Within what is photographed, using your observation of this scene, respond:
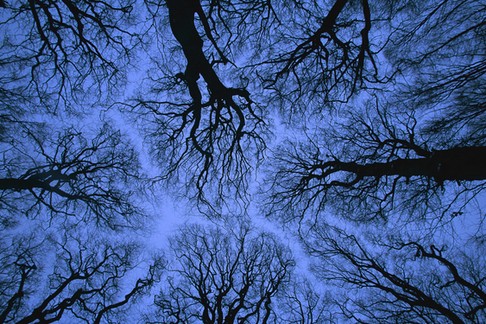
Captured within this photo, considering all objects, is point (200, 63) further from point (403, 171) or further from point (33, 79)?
point (403, 171)

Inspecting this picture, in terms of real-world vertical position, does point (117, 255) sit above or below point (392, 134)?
below

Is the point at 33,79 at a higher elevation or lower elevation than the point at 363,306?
higher

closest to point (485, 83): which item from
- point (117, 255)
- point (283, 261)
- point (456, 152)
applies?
point (456, 152)

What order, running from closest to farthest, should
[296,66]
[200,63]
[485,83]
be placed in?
[485,83]
[200,63]
[296,66]

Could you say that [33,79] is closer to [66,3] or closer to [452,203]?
[66,3]

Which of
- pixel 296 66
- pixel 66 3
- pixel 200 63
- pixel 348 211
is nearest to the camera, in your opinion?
pixel 66 3

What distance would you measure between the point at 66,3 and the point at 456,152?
9.67 metres

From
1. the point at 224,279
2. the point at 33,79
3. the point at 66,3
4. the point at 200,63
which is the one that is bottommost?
the point at 224,279

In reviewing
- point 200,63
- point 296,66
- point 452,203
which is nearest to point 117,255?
point 200,63

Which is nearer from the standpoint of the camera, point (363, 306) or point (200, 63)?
point (200, 63)

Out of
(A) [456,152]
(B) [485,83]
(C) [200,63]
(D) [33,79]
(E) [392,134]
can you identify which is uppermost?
(D) [33,79]

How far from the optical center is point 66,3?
549 cm

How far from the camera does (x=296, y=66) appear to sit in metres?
6.25

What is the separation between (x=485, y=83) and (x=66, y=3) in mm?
9367
